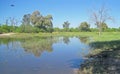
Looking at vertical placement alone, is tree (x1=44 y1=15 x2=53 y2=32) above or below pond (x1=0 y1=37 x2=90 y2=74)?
above

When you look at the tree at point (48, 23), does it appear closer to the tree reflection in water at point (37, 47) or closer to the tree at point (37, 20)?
the tree at point (37, 20)

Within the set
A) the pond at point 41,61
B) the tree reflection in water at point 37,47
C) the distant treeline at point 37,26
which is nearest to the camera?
the pond at point 41,61

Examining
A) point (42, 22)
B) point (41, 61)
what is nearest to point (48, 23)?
point (42, 22)

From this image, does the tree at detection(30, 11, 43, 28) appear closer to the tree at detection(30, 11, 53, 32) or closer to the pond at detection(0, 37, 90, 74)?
the tree at detection(30, 11, 53, 32)

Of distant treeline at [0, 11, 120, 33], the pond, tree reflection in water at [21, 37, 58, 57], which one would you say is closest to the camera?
the pond

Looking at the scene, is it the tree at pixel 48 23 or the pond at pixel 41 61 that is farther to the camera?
the tree at pixel 48 23

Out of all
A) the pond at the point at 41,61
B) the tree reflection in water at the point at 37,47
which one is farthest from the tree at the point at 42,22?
the pond at the point at 41,61

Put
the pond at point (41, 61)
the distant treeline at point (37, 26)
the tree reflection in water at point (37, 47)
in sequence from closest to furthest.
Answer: the pond at point (41, 61), the tree reflection in water at point (37, 47), the distant treeline at point (37, 26)

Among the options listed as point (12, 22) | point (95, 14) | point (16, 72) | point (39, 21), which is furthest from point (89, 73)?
point (12, 22)

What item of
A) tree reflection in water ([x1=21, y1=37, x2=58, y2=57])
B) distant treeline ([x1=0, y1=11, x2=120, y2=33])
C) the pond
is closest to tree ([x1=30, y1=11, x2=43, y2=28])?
distant treeline ([x1=0, y1=11, x2=120, y2=33])

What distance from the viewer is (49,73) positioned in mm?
11891

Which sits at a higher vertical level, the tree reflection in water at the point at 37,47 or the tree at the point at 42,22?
the tree at the point at 42,22

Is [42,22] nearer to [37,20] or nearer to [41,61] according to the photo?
[37,20]

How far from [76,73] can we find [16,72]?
316cm
